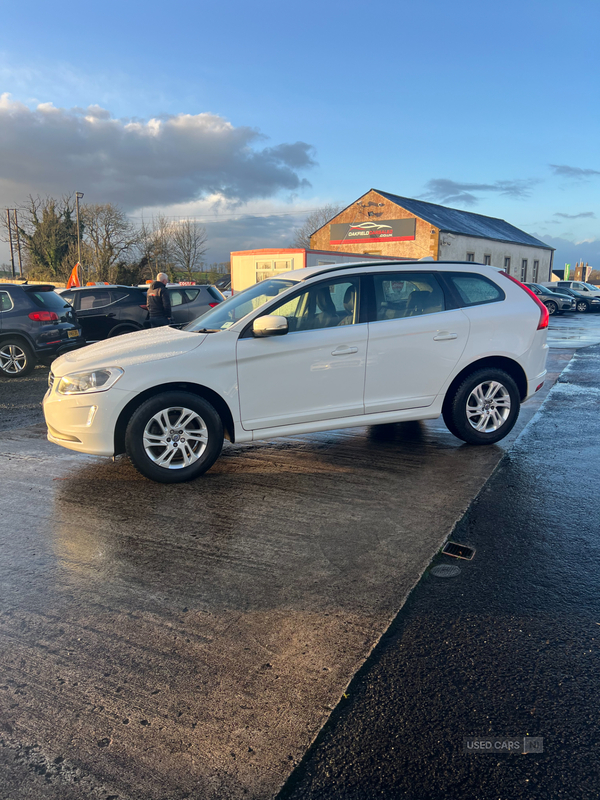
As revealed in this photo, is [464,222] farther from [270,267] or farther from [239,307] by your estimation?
[239,307]

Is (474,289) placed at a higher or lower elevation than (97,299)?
higher

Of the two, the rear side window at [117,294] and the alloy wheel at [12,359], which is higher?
the rear side window at [117,294]

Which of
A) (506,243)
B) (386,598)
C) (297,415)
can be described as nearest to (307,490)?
(297,415)

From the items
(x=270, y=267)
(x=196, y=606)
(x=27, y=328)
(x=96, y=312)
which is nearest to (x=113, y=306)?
(x=96, y=312)

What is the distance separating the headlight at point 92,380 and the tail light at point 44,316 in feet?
22.9

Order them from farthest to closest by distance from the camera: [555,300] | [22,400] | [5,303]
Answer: [555,300] < [5,303] < [22,400]

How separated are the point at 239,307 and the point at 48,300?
7218 millimetres

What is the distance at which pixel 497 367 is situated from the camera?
19.8ft

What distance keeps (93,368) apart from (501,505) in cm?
336

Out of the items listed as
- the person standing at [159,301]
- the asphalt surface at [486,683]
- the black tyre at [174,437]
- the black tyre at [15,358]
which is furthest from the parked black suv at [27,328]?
the asphalt surface at [486,683]

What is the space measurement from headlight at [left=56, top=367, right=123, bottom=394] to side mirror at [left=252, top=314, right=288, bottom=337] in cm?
116

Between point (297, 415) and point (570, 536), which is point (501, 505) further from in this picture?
point (297, 415)

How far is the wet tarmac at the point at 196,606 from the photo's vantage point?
2.13 meters

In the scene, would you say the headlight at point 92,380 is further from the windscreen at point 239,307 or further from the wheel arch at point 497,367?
the wheel arch at point 497,367
